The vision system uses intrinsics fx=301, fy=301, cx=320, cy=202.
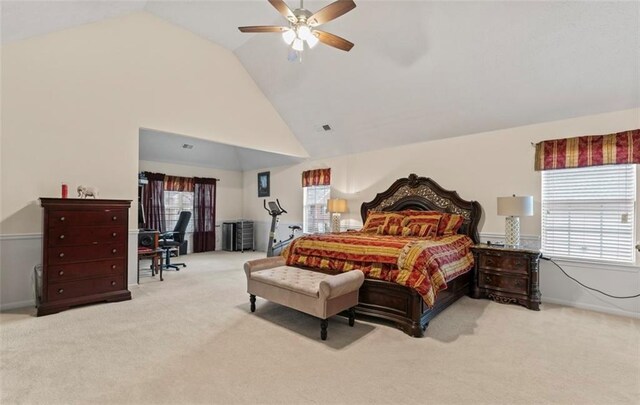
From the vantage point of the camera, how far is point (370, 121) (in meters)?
5.41

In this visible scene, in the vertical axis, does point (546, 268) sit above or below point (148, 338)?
above

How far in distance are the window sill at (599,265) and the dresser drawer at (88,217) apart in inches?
226

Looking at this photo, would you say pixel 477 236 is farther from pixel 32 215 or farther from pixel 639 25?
pixel 32 215

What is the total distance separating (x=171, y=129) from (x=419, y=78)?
385cm

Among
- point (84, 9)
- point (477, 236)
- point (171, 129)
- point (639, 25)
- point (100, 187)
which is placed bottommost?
point (477, 236)

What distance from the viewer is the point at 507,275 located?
386 centimetres

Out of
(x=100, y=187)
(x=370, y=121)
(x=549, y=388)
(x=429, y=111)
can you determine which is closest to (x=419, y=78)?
(x=429, y=111)

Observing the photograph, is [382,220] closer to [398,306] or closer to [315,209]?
[398,306]

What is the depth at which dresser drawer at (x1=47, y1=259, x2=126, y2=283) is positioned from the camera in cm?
344

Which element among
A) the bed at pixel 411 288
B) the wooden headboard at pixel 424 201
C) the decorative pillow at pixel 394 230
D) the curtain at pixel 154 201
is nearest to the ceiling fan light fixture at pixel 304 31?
the bed at pixel 411 288

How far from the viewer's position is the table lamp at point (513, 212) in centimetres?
379

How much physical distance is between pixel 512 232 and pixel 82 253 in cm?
548

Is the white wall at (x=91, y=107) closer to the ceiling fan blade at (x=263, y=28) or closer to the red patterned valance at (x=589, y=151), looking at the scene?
the ceiling fan blade at (x=263, y=28)

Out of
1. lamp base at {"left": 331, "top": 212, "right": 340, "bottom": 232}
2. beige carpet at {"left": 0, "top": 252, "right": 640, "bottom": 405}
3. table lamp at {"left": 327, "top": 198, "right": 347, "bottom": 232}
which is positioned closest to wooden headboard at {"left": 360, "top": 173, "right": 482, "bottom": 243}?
table lamp at {"left": 327, "top": 198, "right": 347, "bottom": 232}
